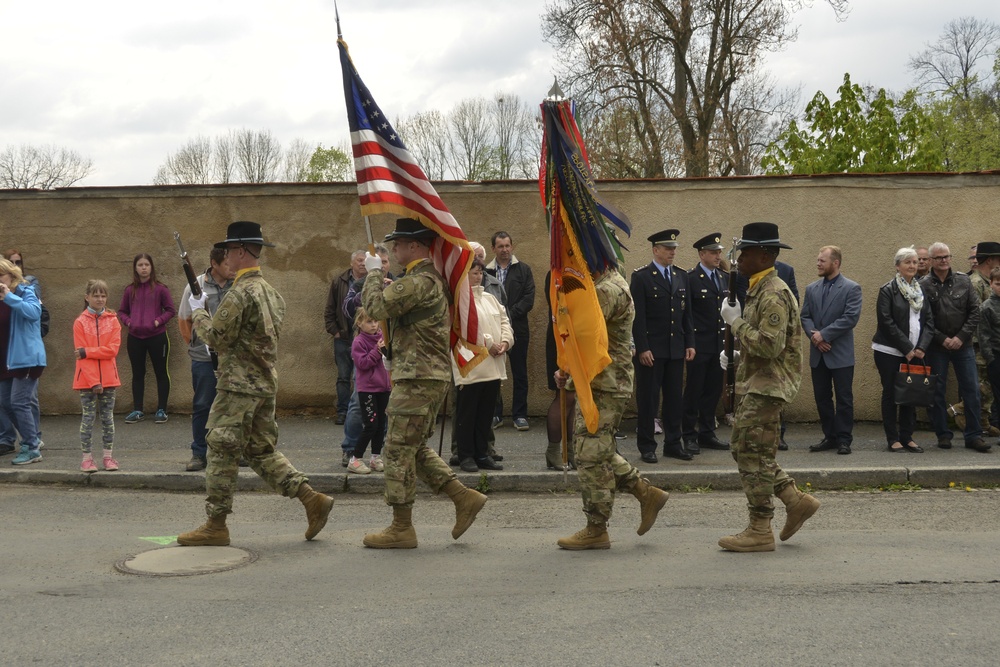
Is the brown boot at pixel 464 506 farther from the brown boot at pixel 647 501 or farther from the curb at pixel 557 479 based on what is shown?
the curb at pixel 557 479

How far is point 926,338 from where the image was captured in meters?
10.1

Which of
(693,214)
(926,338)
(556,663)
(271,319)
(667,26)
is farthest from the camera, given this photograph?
(667,26)

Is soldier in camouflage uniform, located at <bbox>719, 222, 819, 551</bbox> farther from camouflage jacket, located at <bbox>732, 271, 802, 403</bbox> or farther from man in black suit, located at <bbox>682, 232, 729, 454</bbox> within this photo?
man in black suit, located at <bbox>682, 232, 729, 454</bbox>

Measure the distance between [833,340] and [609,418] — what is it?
15.3 ft

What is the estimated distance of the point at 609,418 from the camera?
6.48m

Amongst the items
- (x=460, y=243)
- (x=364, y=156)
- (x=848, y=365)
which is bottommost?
(x=848, y=365)

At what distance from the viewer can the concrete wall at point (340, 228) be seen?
37.9ft

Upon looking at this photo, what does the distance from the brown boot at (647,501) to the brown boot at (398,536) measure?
4.92 ft

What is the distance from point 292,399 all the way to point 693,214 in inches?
210

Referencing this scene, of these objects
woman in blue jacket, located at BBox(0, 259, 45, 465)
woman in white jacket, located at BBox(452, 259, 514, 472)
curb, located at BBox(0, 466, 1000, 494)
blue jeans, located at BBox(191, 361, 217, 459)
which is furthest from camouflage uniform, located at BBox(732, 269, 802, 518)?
woman in blue jacket, located at BBox(0, 259, 45, 465)

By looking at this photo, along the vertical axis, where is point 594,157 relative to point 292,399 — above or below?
above

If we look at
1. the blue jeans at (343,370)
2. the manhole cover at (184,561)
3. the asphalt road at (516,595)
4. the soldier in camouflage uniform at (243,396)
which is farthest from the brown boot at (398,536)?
the blue jeans at (343,370)

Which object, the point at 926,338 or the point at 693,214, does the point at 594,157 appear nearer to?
the point at 693,214

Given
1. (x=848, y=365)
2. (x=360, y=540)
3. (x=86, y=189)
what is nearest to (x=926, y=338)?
(x=848, y=365)
